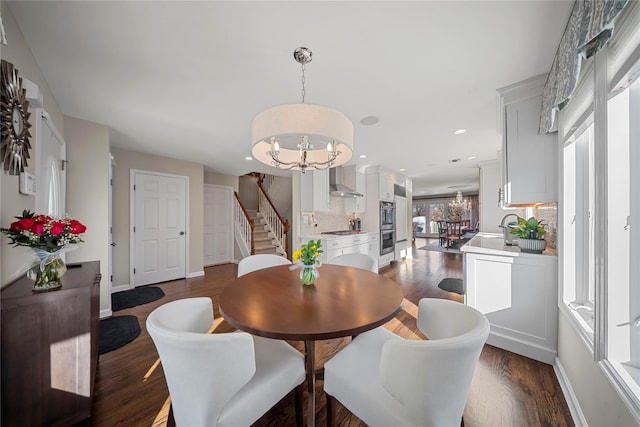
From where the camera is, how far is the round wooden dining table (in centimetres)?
94

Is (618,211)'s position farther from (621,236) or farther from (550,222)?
(550,222)

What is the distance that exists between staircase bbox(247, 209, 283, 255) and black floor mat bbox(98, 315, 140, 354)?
9.44 feet

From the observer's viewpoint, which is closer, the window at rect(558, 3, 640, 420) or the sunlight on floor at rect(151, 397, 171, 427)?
the window at rect(558, 3, 640, 420)

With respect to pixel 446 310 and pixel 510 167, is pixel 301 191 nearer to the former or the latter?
pixel 510 167

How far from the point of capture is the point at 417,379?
0.79 m

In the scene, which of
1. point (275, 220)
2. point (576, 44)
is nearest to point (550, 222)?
point (576, 44)

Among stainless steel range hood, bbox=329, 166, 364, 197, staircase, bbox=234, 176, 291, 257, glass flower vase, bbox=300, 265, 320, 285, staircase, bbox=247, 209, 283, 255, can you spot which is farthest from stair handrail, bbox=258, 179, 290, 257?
glass flower vase, bbox=300, 265, 320, 285

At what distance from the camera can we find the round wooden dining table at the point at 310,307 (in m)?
0.94

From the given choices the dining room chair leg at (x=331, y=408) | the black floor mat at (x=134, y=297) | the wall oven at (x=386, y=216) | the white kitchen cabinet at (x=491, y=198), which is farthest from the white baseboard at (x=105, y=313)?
the white kitchen cabinet at (x=491, y=198)

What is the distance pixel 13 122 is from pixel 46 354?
134 cm

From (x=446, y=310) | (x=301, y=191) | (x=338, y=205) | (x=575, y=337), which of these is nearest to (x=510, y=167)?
(x=575, y=337)

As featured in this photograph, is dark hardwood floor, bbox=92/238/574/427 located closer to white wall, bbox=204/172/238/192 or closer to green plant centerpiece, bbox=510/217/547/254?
green plant centerpiece, bbox=510/217/547/254

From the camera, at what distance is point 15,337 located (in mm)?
1111

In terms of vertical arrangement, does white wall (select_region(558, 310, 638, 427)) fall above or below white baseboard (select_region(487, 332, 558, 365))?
above
